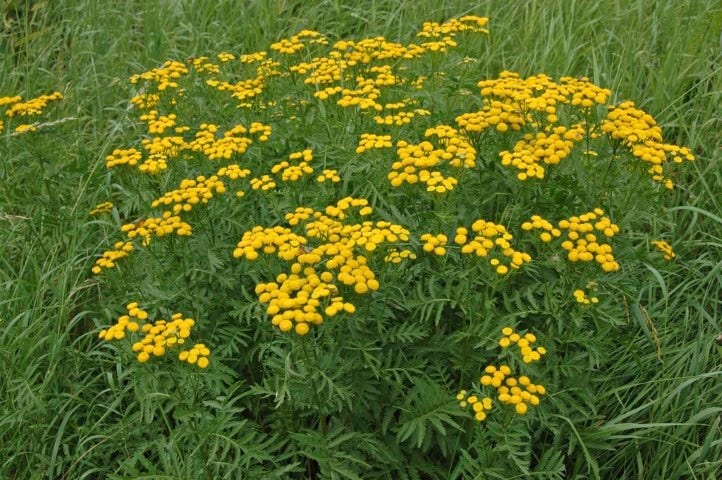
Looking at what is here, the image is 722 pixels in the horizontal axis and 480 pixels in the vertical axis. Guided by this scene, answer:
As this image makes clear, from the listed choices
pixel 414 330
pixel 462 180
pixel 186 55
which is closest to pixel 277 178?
pixel 462 180

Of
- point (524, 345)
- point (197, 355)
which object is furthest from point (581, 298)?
point (197, 355)

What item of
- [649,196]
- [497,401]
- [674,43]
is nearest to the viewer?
[497,401]

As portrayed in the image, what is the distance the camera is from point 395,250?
3.17 m

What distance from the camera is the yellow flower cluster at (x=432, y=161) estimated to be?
330 centimetres

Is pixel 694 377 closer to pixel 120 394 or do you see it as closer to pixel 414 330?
pixel 414 330

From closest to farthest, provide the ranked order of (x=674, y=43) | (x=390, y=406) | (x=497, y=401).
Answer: (x=497, y=401), (x=390, y=406), (x=674, y=43)

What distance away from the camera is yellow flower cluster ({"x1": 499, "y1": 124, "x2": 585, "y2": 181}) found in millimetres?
3344

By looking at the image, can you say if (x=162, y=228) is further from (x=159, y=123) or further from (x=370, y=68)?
(x=370, y=68)

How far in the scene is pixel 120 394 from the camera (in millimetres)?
3734

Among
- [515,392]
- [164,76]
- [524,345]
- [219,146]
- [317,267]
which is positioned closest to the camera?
[515,392]

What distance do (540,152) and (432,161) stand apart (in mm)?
500

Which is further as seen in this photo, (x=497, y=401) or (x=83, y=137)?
(x=83, y=137)

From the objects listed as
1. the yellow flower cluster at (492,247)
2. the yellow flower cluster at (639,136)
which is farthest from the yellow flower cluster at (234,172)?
the yellow flower cluster at (639,136)

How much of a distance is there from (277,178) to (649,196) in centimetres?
197
